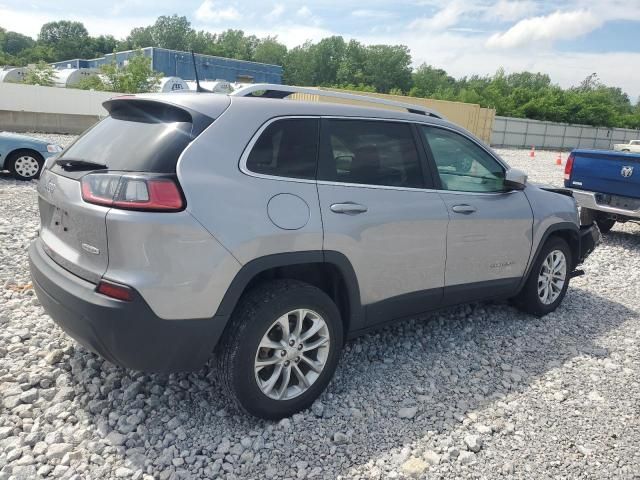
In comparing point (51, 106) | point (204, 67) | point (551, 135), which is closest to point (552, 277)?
point (51, 106)

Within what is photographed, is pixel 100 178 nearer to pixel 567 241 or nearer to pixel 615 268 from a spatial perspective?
pixel 567 241

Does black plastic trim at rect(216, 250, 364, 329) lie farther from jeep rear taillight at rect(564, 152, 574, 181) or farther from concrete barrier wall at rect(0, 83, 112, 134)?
concrete barrier wall at rect(0, 83, 112, 134)

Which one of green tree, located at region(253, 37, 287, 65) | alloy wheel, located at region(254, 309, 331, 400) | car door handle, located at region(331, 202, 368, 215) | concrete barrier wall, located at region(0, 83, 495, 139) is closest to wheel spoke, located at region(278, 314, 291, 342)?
alloy wheel, located at region(254, 309, 331, 400)

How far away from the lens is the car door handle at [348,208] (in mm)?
3037

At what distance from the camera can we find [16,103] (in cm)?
2653

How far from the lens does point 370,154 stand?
3377mm

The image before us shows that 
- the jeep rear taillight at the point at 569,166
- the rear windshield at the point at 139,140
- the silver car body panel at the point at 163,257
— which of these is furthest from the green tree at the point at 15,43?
the silver car body panel at the point at 163,257

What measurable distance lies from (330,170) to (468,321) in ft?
7.42

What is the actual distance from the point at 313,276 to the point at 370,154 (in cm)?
87

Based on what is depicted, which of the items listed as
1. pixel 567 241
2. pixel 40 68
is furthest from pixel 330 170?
pixel 40 68

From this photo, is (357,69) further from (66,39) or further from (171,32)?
(66,39)

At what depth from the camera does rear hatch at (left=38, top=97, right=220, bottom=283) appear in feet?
8.39

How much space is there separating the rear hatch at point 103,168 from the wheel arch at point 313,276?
59cm

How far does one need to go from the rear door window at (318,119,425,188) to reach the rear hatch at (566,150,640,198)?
5.24m
